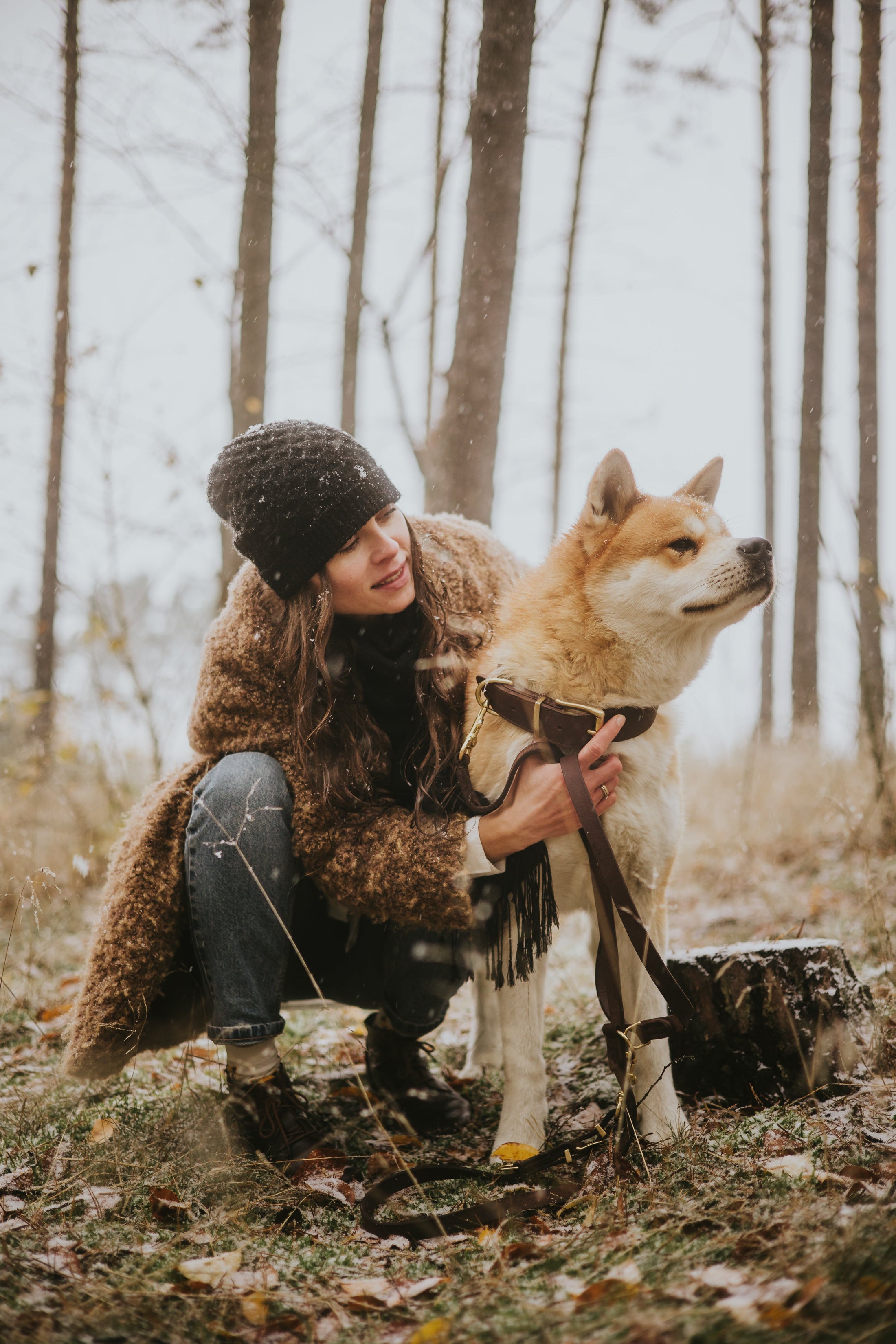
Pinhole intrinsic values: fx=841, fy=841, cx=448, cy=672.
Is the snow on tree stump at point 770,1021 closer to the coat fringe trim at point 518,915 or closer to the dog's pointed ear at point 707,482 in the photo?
the coat fringe trim at point 518,915

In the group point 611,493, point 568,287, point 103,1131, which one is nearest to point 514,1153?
point 103,1131

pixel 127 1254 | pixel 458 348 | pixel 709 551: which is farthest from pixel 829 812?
pixel 127 1254

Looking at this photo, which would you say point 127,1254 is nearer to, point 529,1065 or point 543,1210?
point 543,1210

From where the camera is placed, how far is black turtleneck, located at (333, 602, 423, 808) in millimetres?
2225

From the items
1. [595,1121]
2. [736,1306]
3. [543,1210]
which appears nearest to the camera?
[736,1306]

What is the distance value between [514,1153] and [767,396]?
9.43m

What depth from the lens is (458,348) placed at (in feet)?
12.6

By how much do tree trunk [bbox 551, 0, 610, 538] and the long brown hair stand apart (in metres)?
6.00

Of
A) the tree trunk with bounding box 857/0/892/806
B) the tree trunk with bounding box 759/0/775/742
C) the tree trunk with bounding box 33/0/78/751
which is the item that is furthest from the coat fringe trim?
the tree trunk with bounding box 759/0/775/742

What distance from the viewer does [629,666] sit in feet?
6.61

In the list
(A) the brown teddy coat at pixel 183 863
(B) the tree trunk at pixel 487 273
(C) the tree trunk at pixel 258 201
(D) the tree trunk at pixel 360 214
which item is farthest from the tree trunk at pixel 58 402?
(A) the brown teddy coat at pixel 183 863

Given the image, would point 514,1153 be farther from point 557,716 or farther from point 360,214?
point 360,214

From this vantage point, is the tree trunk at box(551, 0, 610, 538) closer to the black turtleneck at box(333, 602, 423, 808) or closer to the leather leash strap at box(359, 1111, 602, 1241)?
the black turtleneck at box(333, 602, 423, 808)

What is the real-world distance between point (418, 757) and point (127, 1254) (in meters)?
1.17
